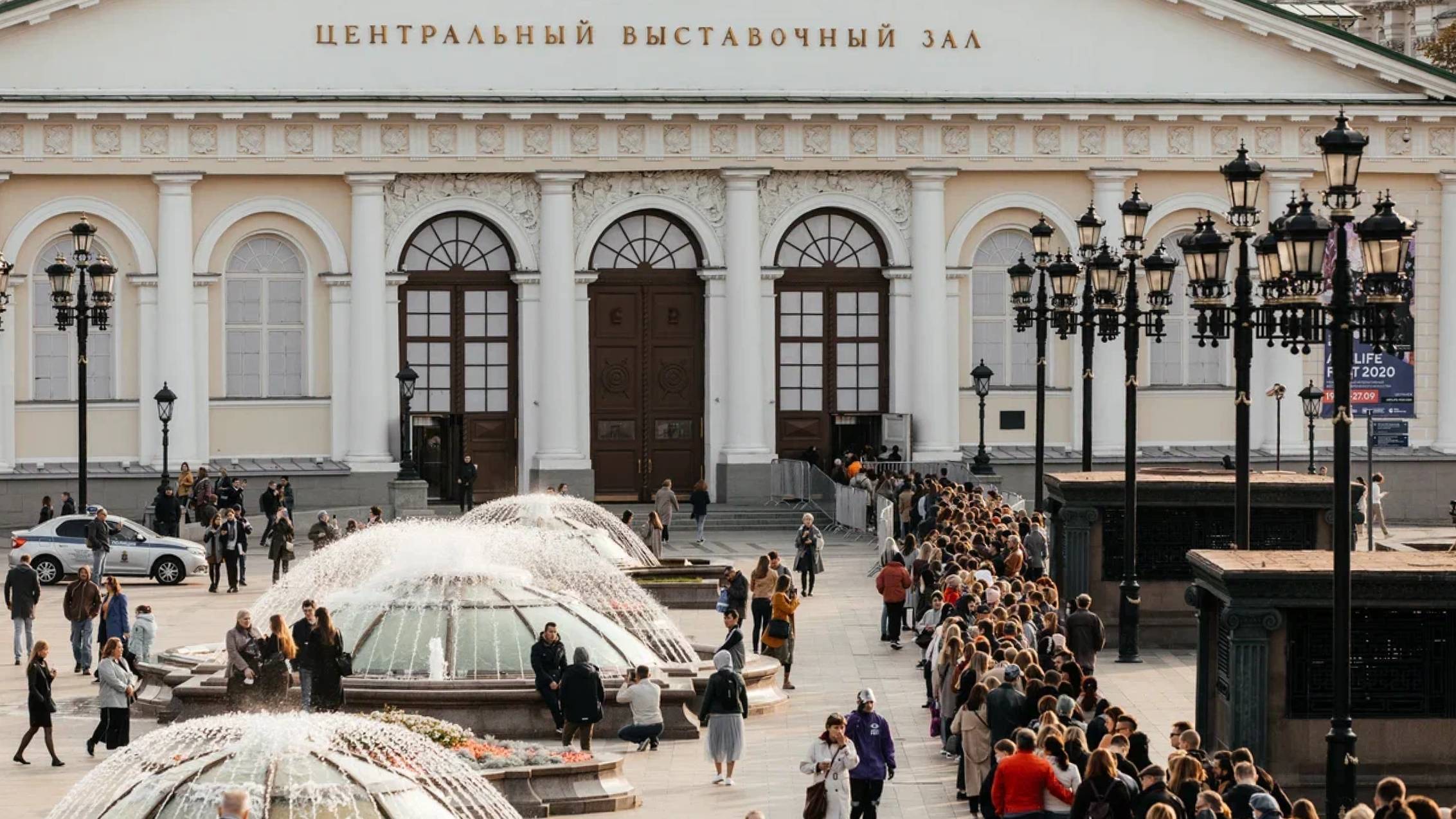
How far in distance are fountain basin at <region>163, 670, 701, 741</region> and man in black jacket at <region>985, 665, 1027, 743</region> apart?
20.3 ft

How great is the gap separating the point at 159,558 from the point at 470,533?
46.9ft

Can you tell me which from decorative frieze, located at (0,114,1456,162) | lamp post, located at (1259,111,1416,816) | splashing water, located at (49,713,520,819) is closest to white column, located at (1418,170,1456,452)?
decorative frieze, located at (0,114,1456,162)

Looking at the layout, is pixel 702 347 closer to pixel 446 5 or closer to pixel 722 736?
pixel 446 5

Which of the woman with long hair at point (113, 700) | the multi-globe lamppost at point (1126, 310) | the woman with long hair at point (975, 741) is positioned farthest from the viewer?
the multi-globe lamppost at point (1126, 310)

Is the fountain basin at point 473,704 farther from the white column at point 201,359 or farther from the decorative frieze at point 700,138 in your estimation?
the decorative frieze at point 700,138

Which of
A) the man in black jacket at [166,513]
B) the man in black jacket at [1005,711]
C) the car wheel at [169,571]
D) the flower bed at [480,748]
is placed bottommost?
the flower bed at [480,748]

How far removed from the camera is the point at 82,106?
54.8 metres

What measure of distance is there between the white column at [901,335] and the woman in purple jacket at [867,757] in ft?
120

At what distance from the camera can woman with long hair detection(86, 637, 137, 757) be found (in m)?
25.5

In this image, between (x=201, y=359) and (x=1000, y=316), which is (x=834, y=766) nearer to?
(x=201, y=359)

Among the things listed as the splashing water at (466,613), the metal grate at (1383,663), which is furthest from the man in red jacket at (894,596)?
the metal grate at (1383,663)

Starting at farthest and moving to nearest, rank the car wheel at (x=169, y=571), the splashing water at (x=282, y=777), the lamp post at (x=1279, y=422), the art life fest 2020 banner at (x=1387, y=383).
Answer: the art life fest 2020 banner at (x=1387, y=383) → the lamp post at (x=1279, y=422) → the car wheel at (x=169, y=571) → the splashing water at (x=282, y=777)

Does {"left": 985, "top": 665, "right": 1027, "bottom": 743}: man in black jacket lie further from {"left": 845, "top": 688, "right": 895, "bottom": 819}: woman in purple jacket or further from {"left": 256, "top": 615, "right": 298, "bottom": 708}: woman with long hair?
{"left": 256, "top": 615, "right": 298, "bottom": 708}: woman with long hair

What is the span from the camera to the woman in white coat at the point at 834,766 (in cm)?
2103
